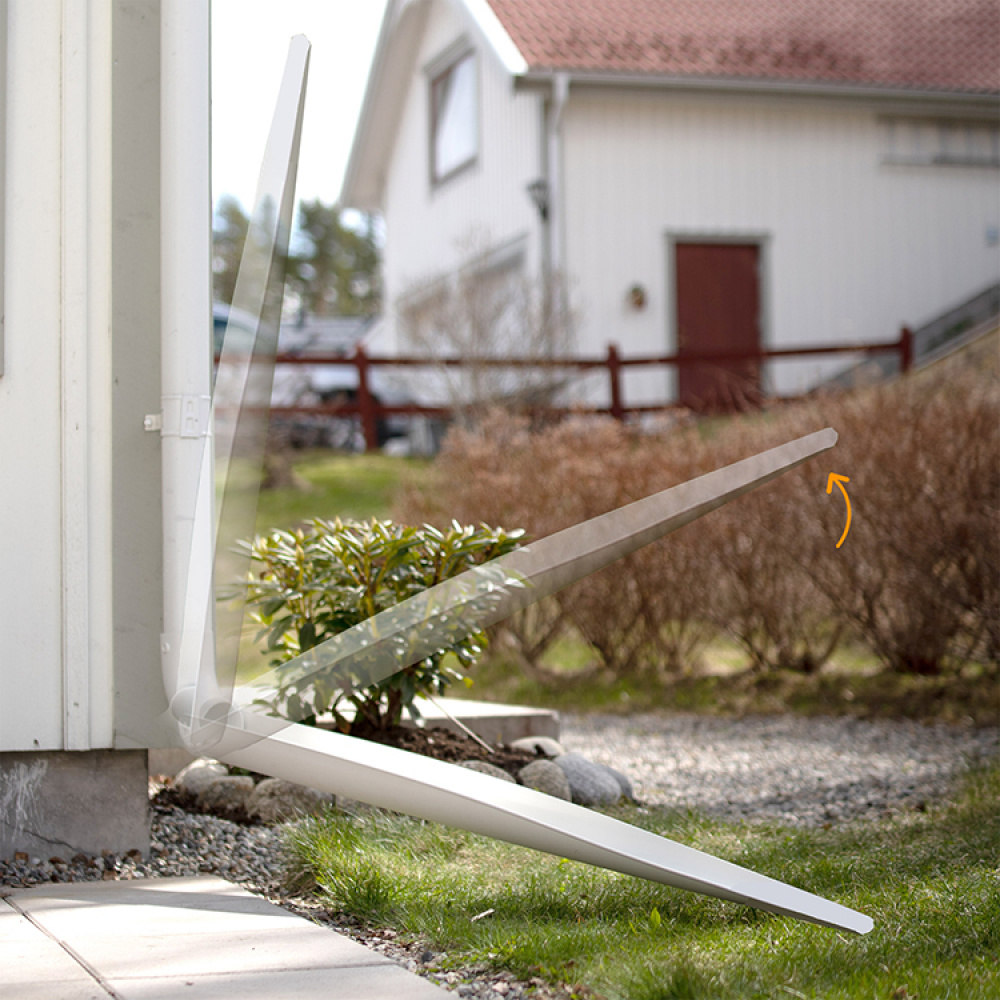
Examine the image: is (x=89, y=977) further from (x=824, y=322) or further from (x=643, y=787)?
(x=824, y=322)

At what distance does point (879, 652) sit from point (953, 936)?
4.31 meters

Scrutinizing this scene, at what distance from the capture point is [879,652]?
6637 mm

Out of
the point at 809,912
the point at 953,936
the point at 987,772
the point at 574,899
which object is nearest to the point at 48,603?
the point at 574,899

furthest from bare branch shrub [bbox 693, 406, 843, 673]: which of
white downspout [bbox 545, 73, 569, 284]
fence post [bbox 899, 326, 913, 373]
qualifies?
fence post [bbox 899, 326, 913, 373]

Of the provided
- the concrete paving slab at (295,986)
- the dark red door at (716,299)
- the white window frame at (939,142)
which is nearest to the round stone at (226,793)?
the concrete paving slab at (295,986)

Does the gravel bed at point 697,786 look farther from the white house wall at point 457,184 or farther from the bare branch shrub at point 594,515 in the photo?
the white house wall at point 457,184

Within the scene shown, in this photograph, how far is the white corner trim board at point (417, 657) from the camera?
2.54 metres

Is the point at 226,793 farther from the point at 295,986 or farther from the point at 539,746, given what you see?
the point at 295,986

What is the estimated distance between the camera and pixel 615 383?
12141 mm

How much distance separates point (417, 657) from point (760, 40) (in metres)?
11.5

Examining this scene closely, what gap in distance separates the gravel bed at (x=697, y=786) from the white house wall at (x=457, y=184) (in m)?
7.97

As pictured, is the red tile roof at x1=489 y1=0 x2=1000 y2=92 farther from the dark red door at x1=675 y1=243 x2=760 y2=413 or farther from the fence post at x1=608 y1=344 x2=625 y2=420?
the fence post at x1=608 y1=344 x2=625 y2=420

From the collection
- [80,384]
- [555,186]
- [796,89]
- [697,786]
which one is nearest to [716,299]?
[555,186]

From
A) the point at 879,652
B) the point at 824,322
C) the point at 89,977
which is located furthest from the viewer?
the point at 824,322
